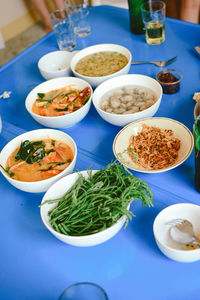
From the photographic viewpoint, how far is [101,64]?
1846 mm

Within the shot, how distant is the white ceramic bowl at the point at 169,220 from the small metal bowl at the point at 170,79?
0.73 m

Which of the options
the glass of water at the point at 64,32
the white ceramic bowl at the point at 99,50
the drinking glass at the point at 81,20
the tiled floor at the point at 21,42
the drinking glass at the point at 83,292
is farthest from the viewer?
the tiled floor at the point at 21,42

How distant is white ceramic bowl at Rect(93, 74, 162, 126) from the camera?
139cm

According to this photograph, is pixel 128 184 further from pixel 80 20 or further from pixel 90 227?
pixel 80 20

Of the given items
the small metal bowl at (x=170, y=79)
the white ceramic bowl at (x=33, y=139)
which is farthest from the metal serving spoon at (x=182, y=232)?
the small metal bowl at (x=170, y=79)

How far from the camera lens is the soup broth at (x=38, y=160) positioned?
4.17ft

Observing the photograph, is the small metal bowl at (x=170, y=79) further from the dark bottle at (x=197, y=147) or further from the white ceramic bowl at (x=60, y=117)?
the dark bottle at (x=197, y=147)

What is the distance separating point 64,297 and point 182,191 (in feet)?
1.87

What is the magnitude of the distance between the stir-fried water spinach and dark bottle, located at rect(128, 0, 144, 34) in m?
1.28

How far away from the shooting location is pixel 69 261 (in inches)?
39.9

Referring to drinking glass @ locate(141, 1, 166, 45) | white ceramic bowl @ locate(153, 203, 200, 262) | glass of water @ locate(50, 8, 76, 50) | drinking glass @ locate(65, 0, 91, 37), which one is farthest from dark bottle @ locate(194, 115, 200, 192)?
drinking glass @ locate(65, 0, 91, 37)

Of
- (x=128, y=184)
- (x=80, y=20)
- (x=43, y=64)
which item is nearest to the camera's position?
(x=128, y=184)

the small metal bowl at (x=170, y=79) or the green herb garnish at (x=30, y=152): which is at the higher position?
the small metal bowl at (x=170, y=79)

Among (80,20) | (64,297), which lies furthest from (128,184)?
(80,20)
